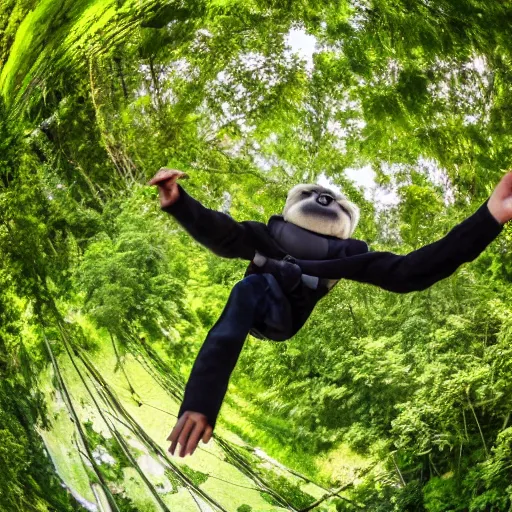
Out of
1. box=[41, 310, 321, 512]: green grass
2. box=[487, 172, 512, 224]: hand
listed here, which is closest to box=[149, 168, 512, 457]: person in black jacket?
box=[487, 172, 512, 224]: hand

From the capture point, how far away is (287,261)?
1.07 meters

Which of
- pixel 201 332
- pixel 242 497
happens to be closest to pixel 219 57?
pixel 201 332

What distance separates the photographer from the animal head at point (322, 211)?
1.10 m

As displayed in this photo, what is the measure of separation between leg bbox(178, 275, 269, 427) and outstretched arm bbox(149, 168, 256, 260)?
54 mm

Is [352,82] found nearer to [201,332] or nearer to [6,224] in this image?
[201,332]

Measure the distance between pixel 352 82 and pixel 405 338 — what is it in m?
0.41

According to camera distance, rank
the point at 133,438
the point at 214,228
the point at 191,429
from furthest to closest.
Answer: the point at 133,438 < the point at 214,228 < the point at 191,429

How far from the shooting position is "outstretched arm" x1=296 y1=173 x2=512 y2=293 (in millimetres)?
964

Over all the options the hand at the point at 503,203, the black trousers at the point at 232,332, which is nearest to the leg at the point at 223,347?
the black trousers at the point at 232,332

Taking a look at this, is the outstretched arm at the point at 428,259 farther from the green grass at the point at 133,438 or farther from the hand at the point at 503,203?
the green grass at the point at 133,438

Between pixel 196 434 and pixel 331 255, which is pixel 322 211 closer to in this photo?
pixel 331 255

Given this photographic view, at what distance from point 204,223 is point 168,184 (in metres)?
0.08

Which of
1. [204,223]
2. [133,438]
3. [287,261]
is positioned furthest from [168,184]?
[133,438]

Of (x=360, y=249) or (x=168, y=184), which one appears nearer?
(x=168, y=184)
